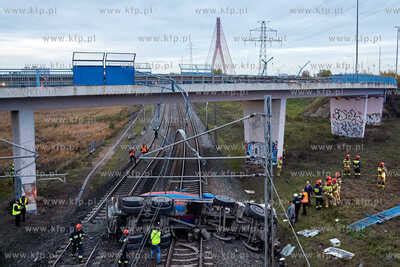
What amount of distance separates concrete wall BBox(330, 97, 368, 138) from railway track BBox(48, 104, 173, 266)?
2309cm

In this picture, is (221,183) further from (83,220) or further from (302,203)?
(83,220)

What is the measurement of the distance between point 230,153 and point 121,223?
16047 millimetres

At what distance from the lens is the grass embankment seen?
12.4 m

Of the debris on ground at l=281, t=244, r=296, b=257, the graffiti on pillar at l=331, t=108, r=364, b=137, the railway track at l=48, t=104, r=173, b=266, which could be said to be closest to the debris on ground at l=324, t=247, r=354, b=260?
the debris on ground at l=281, t=244, r=296, b=257

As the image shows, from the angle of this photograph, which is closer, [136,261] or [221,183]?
[136,261]

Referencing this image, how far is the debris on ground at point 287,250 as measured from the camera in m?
12.4

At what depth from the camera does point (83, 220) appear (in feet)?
50.4

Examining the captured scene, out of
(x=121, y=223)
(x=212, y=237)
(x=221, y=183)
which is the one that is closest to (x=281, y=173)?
(x=221, y=183)

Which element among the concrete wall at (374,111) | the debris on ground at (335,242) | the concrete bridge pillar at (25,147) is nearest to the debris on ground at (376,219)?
the debris on ground at (335,242)

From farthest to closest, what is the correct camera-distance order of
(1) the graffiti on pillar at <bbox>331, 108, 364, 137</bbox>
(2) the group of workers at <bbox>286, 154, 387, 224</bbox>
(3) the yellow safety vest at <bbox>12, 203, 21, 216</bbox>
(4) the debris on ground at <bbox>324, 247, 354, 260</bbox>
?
(1) the graffiti on pillar at <bbox>331, 108, 364, 137</bbox> → (2) the group of workers at <bbox>286, 154, 387, 224</bbox> → (3) the yellow safety vest at <bbox>12, 203, 21, 216</bbox> → (4) the debris on ground at <bbox>324, 247, 354, 260</bbox>

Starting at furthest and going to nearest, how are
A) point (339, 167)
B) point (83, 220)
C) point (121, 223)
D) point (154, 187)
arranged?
point (339, 167) → point (154, 187) → point (83, 220) → point (121, 223)

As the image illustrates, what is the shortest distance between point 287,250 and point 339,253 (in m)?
1.64

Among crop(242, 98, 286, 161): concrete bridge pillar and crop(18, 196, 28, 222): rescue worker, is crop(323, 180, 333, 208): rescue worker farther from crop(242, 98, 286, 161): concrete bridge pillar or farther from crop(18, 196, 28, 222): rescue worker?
crop(18, 196, 28, 222): rescue worker

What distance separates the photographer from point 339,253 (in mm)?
12258
